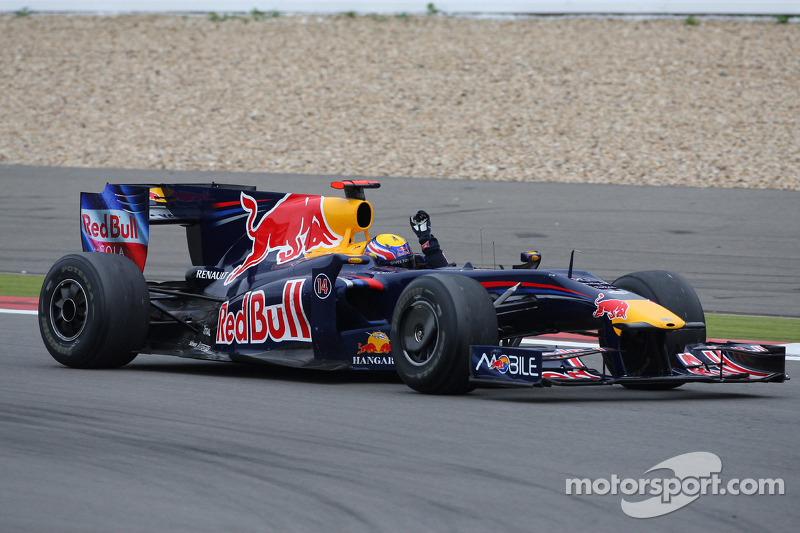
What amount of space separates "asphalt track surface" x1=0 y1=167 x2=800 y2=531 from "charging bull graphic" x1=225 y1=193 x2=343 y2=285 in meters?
0.88

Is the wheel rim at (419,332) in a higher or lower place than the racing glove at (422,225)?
lower

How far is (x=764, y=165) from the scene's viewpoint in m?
18.8

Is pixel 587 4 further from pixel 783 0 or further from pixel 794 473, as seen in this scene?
pixel 794 473

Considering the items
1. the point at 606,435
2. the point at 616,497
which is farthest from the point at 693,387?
the point at 616,497

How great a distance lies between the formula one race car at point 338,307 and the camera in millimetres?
7582

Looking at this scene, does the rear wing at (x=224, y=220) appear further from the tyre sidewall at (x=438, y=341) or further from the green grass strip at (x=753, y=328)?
the green grass strip at (x=753, y=328)

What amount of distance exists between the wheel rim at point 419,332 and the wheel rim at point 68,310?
2.59 m

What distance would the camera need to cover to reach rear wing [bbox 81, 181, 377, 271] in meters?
9.22

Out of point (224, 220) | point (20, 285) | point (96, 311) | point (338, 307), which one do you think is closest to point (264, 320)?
point (338, 307)

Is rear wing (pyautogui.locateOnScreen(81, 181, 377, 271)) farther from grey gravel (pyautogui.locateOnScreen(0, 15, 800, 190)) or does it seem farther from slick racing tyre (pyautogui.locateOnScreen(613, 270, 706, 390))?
grey gravel (pyautogui.locateOnScreen(0, 15, 800, 190))

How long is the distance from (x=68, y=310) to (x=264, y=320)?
157 centimetres

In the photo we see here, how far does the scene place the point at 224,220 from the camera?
9.80 metres

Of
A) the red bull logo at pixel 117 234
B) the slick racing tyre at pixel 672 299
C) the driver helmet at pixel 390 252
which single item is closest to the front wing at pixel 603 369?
the slick racing tyre at pixel 672 299

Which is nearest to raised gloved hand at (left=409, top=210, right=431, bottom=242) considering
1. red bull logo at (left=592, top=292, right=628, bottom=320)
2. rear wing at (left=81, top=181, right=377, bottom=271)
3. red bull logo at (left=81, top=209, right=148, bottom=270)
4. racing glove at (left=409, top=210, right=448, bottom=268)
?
racing glove at (left=409, top=210, right=448, bottom=268)
